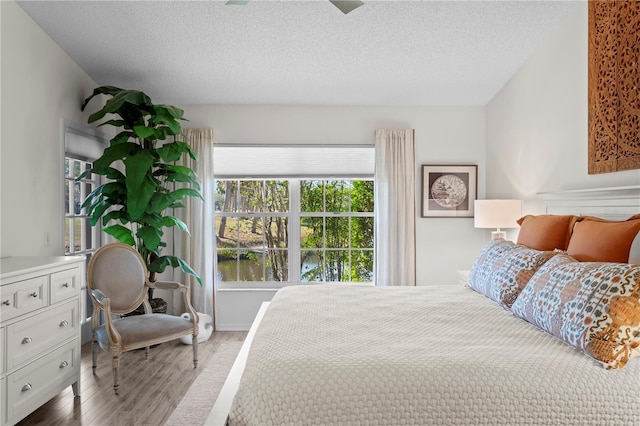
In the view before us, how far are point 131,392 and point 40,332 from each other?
79cm

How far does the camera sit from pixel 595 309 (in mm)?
1774

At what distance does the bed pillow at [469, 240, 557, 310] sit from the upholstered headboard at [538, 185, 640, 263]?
1.64 ft

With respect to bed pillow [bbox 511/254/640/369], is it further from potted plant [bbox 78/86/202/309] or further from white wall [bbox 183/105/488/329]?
potted plant [bbox 78/86/202/309]

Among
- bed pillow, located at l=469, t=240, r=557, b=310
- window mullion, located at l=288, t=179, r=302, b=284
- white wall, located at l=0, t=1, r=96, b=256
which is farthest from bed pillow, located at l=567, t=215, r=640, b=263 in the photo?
white wall, located at l=0, t=1, r=96, b=256

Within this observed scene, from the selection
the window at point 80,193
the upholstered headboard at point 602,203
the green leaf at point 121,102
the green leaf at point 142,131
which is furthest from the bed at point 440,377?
the window at point 80,193

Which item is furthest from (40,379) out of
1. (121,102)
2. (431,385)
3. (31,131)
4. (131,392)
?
(431,385)

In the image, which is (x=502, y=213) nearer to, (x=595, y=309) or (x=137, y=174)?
(x=595, y=309)

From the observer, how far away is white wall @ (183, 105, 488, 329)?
489cm

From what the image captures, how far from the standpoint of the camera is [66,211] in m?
3.97

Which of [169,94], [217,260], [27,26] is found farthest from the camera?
[217,260]

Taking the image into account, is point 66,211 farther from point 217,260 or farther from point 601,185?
point 601,185

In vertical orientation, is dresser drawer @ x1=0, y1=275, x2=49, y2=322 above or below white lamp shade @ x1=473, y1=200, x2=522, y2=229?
below

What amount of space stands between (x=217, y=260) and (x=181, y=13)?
2.63 metres

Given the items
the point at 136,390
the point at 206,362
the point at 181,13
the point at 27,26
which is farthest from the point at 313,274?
the point at 27,26
